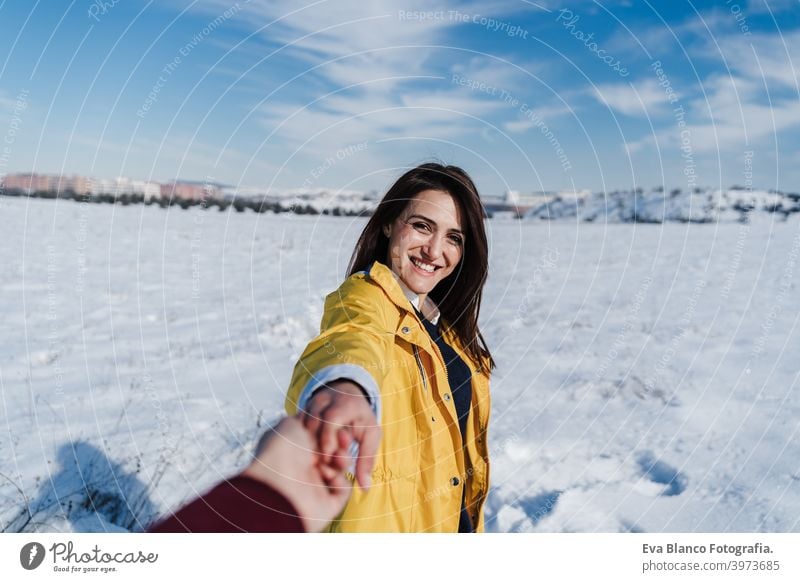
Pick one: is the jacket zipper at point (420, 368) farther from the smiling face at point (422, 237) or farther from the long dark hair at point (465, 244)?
the long dark hair at point (465, 244)

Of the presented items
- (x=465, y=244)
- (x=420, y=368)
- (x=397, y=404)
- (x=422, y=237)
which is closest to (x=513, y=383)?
(x=465, y=244)

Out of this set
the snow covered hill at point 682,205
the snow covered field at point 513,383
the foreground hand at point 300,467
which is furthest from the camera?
the snow covered hill at point 682,205

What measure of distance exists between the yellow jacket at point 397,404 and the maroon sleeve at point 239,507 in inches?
9.5

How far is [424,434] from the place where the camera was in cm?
197

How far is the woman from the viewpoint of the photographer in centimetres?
162

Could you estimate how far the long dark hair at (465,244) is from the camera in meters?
2.27

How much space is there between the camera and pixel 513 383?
4.77 meters

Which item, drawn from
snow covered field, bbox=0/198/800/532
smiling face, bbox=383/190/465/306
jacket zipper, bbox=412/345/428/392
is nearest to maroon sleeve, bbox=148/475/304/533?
jacket zipper, bbox=412/345/428/392

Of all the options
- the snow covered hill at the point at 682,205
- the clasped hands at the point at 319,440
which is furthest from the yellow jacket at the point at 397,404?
the snow covered hill at the point at 682,205

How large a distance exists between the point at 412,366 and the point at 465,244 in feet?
2.25

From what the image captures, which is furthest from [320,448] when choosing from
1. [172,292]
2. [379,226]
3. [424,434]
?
[172,292]

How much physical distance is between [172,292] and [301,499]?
20.9 ft

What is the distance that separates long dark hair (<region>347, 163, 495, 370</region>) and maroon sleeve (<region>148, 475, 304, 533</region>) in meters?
0.92

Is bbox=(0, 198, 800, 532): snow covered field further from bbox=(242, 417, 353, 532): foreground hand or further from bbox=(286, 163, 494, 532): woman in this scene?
bbox=(242, 417, 353, 532): foreground hand
